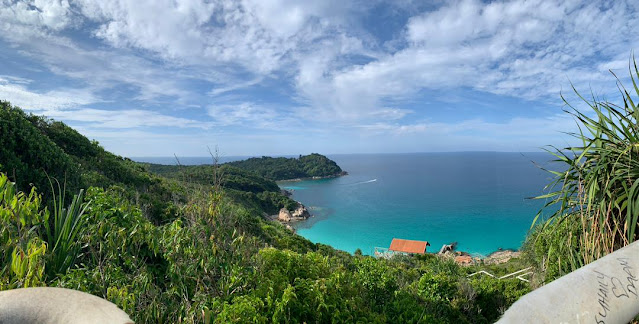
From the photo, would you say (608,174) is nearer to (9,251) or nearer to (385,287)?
(9,251)

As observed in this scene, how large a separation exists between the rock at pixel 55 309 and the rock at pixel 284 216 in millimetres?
45890

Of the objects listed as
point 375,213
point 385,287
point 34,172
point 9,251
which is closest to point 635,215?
point 9,251

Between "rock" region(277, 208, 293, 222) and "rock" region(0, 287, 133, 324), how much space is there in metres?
45.9

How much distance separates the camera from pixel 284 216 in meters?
46.7

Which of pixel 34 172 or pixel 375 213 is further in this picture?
pixel 375 213

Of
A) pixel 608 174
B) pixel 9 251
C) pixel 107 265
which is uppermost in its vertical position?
pixel 608 174

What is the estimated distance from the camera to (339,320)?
7.68 ft

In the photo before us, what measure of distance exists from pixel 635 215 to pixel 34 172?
9899 mm

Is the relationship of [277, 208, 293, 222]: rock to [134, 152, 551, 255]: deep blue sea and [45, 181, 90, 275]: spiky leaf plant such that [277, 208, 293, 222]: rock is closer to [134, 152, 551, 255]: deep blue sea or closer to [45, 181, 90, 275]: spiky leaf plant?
[134, 152, 551, 255]: deep blue sea

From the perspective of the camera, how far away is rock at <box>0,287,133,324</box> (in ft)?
2.97

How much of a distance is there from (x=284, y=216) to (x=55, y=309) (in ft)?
153

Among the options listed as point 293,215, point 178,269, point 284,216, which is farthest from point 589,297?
point 293,215

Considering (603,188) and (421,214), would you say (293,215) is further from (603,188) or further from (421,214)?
(603,188)

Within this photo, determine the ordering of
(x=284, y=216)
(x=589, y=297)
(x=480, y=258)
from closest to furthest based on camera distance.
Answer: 1. (x=589, y=297)
2. (x=480, y=258)
3. (x=284, y=216)
